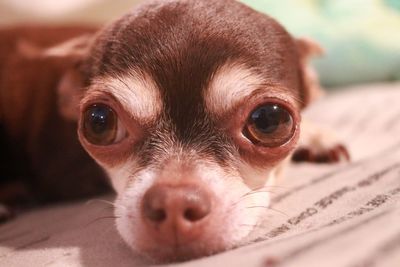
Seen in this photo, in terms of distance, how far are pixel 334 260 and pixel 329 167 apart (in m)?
1.06

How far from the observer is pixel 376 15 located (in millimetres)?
2986

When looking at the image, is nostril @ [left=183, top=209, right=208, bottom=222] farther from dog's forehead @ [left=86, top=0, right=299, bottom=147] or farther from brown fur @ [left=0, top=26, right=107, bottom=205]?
brown fur @ [left=0, top=26, right=107, bottom=205]

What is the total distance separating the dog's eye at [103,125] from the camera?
53.2 inches

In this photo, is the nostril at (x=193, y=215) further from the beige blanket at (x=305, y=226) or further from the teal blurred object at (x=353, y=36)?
the teal blurred object at (x=353, y=36)

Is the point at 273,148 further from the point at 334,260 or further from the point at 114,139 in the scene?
the point at 334,260

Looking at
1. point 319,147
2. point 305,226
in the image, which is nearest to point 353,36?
point 319,147

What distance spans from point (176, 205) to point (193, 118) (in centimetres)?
27

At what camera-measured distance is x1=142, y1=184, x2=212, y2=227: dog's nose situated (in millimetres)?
1058

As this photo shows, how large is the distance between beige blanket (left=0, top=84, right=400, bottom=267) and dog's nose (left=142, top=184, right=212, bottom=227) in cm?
9

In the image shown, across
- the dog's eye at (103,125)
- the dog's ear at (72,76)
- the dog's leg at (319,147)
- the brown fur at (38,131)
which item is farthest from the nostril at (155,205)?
the dog's leg at (319,147)

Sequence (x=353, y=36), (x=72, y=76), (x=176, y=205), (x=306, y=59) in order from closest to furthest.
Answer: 1. (x=176, y=205)
2. (x=72, y=76)
3. (x=306, y=59)
4. (x=353, y=36)

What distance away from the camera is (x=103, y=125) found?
1356mm

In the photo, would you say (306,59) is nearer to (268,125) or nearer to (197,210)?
(268,125)

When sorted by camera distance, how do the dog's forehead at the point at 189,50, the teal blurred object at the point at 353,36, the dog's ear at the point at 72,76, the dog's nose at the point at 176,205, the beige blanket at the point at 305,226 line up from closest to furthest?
the beige blanket at the point at 305,226, the dog's nose at the point at 176,205, the dog's forehead at the point at 189,50, the dog's ear at the point at 72,76, the teal blurred object at the point at 353,36
